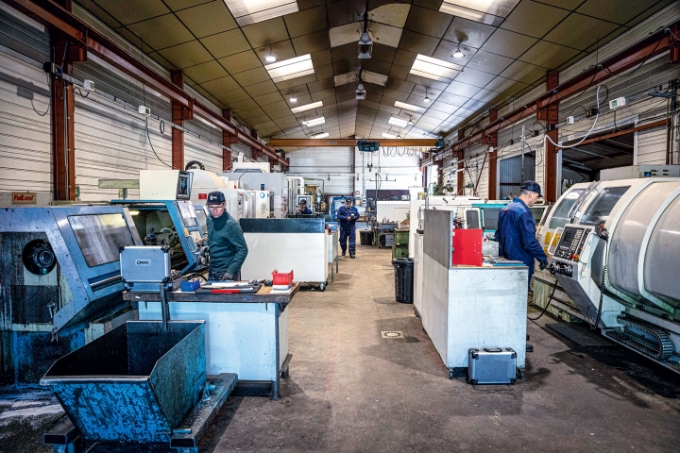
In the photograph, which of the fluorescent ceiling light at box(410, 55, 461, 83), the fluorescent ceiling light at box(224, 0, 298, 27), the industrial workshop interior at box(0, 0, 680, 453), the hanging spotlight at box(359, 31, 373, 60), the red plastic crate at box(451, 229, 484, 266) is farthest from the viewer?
the fluorescent ceiling light at box(410, 55, 461, 83)

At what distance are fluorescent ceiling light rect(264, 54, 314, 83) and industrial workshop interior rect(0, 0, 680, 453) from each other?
0.29ft

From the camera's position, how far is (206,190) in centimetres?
606

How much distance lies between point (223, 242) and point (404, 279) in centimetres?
291

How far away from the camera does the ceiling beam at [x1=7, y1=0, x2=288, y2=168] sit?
13.8 ft

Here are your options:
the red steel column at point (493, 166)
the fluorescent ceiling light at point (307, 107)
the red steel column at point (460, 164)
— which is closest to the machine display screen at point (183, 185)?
the fluorescent ceiling light at point (307, 107)

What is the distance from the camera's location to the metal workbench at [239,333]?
3.08 m

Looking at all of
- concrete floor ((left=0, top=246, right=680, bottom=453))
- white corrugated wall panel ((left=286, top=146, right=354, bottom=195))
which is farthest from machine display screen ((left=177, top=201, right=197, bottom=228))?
white corrugated wall panel ((left=286, top=146, right=354, bottom=195))

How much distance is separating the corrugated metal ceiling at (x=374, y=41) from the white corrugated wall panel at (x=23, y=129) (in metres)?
1.36

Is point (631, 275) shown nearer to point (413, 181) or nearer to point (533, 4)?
point (533, 4)

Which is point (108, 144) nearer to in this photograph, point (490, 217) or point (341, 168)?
point (490, 217)

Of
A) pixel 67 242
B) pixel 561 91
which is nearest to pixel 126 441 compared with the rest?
pixel 67 242

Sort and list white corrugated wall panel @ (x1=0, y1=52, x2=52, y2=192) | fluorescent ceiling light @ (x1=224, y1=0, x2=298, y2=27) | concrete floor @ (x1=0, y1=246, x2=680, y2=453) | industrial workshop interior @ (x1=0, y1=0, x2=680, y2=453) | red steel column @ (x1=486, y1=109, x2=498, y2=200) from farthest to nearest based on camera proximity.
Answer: red steel column @ (x1=486, y1=109, x2=498, y2=200) → fluorescent ceiling light @ (x1=224, y1=0, x2=298, y2=27) → white corrugated wall panel @ (x1=0, y1=52, x2=52, y2=192) → industrial workshop interior @ (x1=0, y1=0, x2=680, y2=453) → concrete floor @ (x1=0, y1=246, x2=680, y2=453)

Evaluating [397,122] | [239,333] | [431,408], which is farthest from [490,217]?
[397,122]

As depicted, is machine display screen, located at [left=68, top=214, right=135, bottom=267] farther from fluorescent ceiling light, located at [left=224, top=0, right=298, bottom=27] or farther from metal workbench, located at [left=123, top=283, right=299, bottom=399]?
fluorescent ceiling light, located at [left=224, top=0, right=298, bottom=27]
